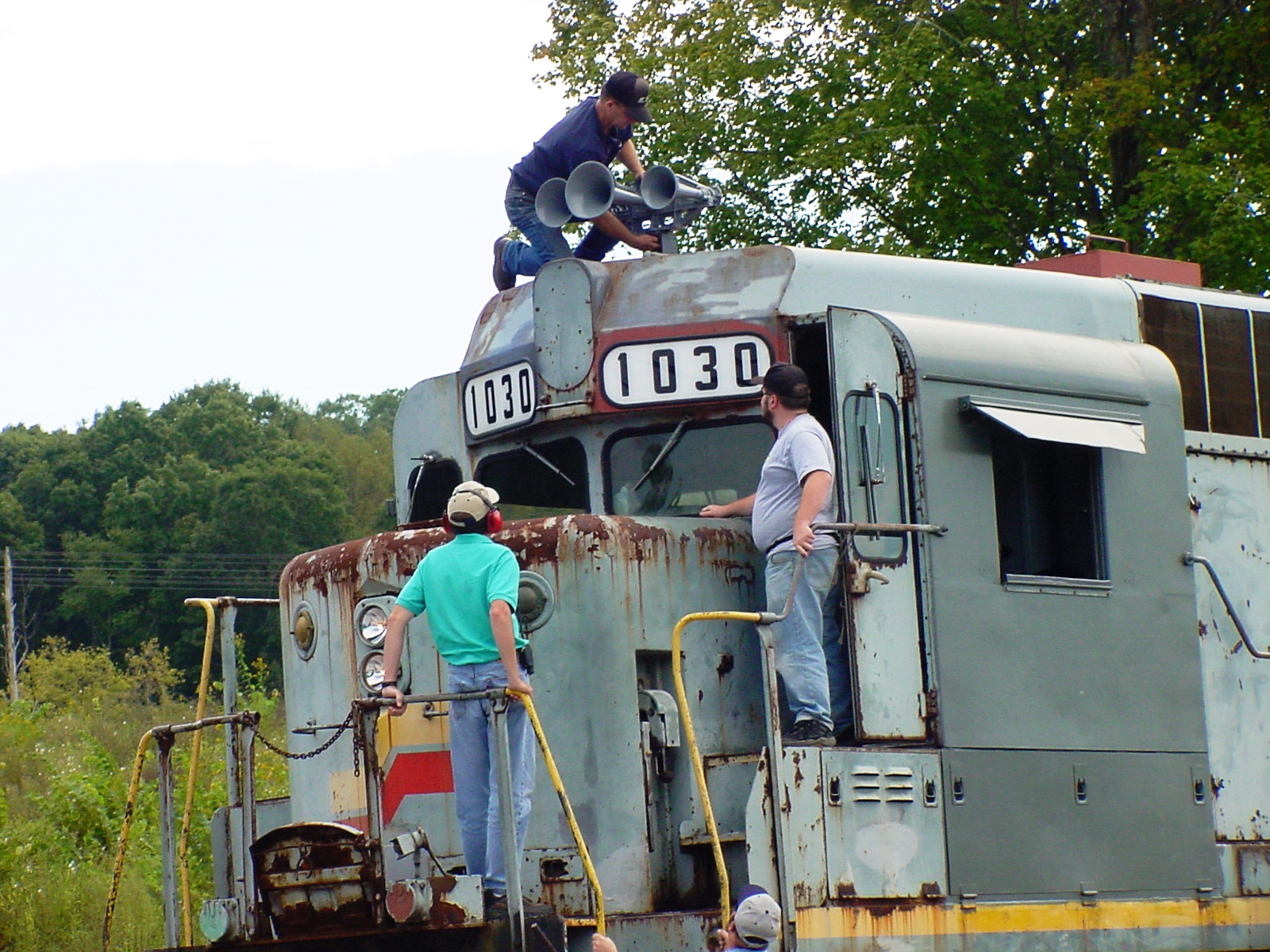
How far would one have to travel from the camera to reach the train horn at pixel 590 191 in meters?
7.93

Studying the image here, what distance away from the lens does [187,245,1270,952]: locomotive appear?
6.38m

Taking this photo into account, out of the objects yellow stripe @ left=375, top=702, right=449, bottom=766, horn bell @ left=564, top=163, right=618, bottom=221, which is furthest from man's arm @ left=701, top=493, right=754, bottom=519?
horn bell @ left=564, top=163, right=618, bottom=221

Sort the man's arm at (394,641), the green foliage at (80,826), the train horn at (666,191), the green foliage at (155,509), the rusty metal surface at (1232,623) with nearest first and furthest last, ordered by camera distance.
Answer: the man's arm at (394,641) → the rusty metal surface at (1232,623) → the train horn at (666,191) → the green foliage at (80,826) → the green foliage at (155,509)

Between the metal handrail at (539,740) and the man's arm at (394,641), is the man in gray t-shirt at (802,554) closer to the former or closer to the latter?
the metal handrail at (539,740)

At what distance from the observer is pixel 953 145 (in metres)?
20.3

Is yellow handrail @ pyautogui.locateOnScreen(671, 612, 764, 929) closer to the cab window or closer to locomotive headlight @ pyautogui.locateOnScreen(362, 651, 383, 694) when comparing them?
the cab window

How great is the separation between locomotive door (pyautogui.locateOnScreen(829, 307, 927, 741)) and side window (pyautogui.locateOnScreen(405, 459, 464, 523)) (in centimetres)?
252

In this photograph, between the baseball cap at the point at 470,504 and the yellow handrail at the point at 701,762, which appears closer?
the yellow handrail at the point at 701,762

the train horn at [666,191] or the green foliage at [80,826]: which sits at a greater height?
the train horn at [666,191]

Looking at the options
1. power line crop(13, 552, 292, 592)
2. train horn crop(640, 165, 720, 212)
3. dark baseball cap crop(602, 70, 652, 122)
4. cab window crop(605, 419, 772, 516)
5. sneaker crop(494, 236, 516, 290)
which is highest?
power line crop(13, 552, 292, 592)

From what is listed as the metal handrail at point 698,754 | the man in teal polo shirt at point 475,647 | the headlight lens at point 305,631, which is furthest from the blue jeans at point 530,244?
the metal handrail at point 698,754

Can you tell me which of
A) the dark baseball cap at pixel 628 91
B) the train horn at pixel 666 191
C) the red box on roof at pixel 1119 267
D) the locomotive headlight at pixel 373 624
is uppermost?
the dark baseball cap at pixel 628 91

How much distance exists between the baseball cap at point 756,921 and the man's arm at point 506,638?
3.49 feet

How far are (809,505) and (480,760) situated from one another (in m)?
1.51
